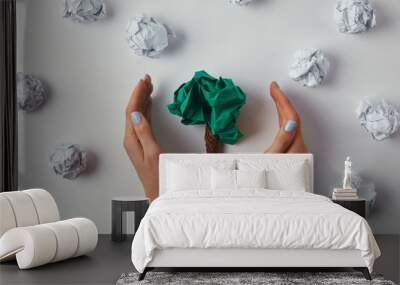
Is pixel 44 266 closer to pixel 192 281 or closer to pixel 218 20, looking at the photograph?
pixel 192 281

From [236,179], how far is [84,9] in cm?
228

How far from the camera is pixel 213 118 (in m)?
6.50

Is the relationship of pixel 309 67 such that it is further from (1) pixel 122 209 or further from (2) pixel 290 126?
(1) pixel 122 209

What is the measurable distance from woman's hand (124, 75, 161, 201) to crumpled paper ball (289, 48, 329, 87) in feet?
4.86

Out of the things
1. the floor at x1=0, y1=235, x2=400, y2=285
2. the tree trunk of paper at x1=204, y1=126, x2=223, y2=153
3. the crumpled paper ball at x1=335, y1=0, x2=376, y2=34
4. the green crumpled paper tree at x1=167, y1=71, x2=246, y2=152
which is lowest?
the floor at x1=0, y1=235, x2=400, y2=285

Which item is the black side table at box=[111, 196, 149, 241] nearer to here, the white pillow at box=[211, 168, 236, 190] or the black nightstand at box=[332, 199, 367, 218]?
the white pillow at box=[211, 168, 236, 190]

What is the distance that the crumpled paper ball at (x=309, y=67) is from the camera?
661 cm

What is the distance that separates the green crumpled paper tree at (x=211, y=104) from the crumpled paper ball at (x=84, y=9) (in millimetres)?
1109

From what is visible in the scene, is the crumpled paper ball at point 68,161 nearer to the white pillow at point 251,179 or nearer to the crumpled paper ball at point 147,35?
the crumpled paper ball at point 147,35

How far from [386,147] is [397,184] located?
392 millimetres

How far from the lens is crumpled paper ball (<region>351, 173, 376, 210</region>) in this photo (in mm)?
→ 6699

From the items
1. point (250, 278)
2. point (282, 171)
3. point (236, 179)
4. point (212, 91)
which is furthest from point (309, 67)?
point (250, 278)

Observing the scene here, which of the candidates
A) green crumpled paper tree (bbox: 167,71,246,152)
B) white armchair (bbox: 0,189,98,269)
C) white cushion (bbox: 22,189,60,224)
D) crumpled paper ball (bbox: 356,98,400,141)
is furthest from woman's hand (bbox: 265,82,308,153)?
white cushion (bbox: 22,189,60,224)

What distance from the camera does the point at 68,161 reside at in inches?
264
